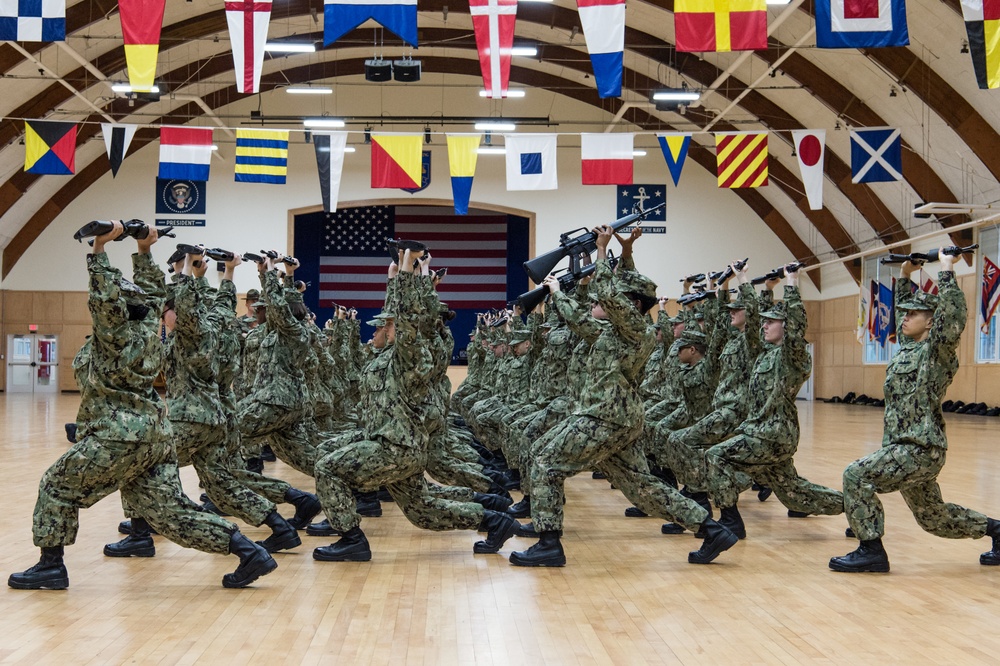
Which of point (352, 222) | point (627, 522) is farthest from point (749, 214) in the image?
point (627, 522)

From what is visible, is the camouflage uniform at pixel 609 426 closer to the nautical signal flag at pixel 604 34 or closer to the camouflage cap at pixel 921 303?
the camouflage cap at pixel 921 303

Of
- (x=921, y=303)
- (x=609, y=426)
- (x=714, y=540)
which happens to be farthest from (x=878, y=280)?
(x=609, y=426)

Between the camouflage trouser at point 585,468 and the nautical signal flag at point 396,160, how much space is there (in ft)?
33.2

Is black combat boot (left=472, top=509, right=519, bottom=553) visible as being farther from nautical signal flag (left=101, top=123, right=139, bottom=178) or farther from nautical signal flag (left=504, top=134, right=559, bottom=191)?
nautical signal flag (left=101, top=123, right=139, bottom=178)

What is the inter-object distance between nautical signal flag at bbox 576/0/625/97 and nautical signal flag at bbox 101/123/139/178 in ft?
30.4

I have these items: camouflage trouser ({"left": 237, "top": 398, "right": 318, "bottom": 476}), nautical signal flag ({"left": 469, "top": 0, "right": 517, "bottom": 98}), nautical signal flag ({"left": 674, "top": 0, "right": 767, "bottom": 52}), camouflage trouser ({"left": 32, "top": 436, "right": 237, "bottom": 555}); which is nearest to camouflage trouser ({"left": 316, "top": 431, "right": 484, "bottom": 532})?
camouflage trouser ({"left": 32, "top": 436, "right": 237, "bottom": 555})

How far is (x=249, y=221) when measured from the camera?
2784 centimetres

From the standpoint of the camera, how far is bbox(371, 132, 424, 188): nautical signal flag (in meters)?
15.4

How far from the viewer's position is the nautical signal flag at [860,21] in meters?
8.64

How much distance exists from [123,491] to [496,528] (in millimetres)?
2205

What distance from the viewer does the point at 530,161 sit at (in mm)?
15875

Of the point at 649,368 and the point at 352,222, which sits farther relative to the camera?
the point at 352,222

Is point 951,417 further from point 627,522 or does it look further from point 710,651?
point 710,651

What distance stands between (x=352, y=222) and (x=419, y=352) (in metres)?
25.3
